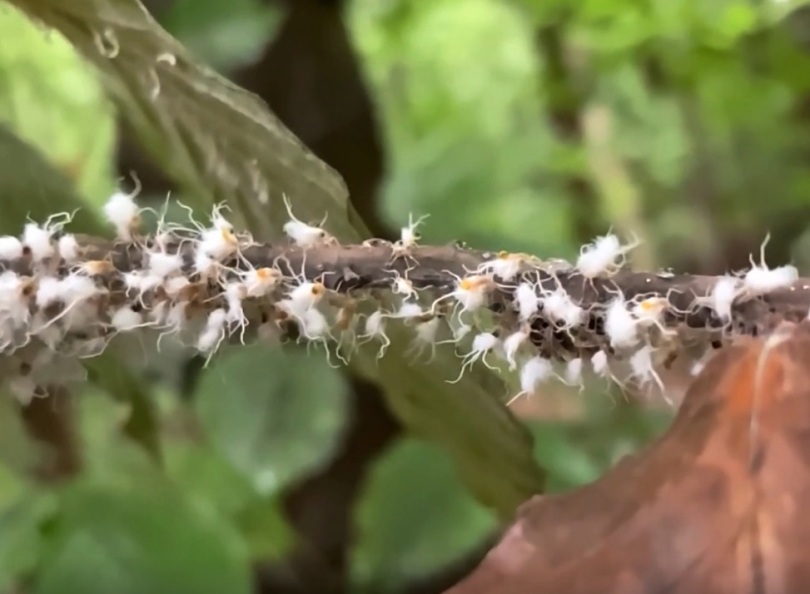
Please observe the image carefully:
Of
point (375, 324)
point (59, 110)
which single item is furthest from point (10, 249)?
point (59, 110)

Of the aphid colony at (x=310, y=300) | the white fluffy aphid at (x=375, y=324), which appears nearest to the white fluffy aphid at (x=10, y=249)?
the aphid colony at (x=310, y=300)

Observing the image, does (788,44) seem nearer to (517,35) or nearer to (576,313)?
(517,35)

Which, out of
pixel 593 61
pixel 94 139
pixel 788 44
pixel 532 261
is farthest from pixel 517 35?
pixel 532 261

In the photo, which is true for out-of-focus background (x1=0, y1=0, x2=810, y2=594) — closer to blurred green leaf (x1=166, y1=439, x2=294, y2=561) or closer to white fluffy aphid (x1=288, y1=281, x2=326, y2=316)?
blurred green leaf (x1=166, y1=439, x2=294, y2=561)

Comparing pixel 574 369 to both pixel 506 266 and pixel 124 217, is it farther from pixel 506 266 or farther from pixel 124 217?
pixel 124 217

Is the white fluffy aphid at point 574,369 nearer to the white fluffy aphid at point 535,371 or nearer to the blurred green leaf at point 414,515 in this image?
the white fluffy aphid at point 535,371
